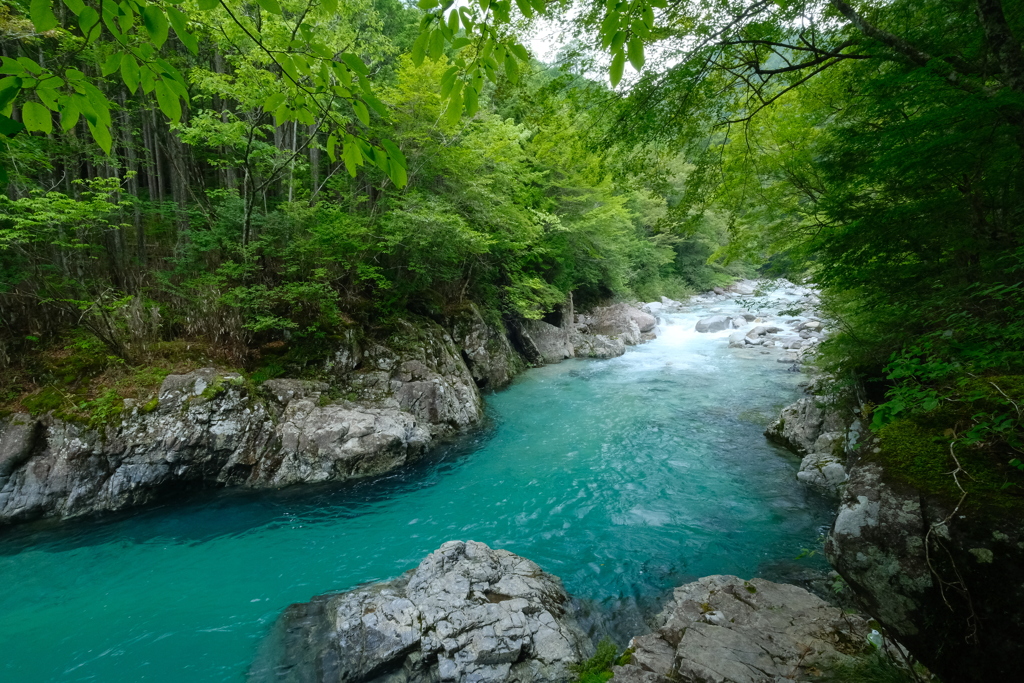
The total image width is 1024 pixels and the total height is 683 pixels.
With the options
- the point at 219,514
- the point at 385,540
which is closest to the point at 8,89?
the point at 385,540

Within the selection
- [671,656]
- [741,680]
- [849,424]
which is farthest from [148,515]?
[849,424]

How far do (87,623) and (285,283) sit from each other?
5339mm

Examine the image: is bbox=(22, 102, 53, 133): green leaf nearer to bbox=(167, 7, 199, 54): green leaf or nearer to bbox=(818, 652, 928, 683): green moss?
bbox=(167, 7, 199, 54): green leaf

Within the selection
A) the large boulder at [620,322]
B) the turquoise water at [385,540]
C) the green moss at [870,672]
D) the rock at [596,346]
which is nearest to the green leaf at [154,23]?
the green moss at [870,672]

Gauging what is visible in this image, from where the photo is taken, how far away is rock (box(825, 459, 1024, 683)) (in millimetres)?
1897

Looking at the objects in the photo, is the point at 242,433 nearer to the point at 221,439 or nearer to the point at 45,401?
the point at 221,439

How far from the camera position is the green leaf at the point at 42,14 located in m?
1.16

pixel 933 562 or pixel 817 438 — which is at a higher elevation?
pixel 933 562

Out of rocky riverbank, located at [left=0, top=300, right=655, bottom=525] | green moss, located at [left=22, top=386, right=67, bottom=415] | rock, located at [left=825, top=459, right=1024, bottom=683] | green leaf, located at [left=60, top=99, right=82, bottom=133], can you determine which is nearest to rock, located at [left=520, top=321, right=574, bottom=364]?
rocky riverbank, located at [left=0, top=300, right=655, bottom=525]

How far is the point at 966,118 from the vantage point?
3178 mm

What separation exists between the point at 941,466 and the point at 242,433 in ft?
25.7

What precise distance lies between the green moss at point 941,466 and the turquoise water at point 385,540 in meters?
2.80

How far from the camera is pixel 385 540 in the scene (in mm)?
5395

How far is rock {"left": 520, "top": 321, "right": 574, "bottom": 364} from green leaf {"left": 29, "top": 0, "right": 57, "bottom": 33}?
13.7 m
